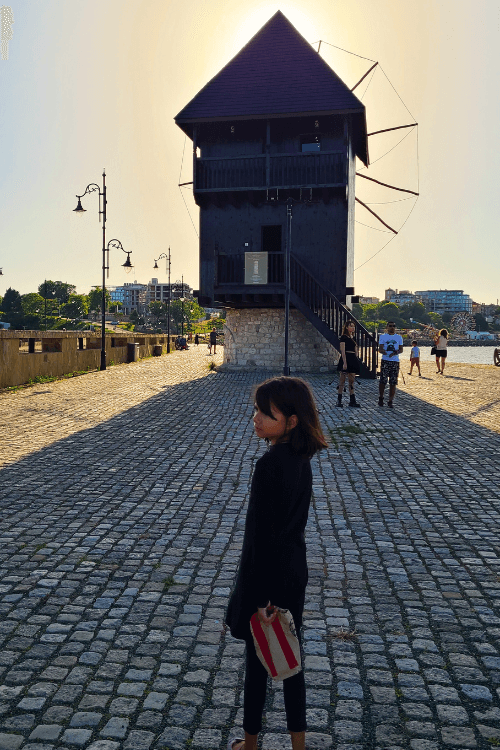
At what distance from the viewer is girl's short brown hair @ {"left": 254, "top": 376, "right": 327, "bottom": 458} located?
253cm

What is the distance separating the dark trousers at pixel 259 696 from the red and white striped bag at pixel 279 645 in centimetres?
14

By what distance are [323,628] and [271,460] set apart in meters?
1.93

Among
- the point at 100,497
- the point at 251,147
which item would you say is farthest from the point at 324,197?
the point at 100,497

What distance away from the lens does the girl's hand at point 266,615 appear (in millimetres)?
2383

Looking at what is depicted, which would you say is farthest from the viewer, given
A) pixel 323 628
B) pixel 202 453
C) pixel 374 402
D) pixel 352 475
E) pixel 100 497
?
pixel 374 402

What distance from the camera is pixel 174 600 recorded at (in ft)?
13.8

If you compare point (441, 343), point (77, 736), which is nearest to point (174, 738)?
point (77, 736)

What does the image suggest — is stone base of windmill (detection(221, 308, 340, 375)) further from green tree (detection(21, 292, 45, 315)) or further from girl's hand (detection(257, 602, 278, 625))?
green tree (detection(21, 292, 45, 315))

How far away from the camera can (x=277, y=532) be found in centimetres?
246

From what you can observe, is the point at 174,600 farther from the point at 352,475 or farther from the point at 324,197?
the point at 324,197

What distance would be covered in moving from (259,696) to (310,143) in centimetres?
2398

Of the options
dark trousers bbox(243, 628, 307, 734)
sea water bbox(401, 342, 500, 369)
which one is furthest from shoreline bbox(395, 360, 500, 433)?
sea water bbox(401, 342, 500, 369)

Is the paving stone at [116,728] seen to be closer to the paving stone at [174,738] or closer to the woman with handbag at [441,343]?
the paving stone at [174,738]

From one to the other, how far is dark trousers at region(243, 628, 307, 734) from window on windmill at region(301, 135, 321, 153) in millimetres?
23685
